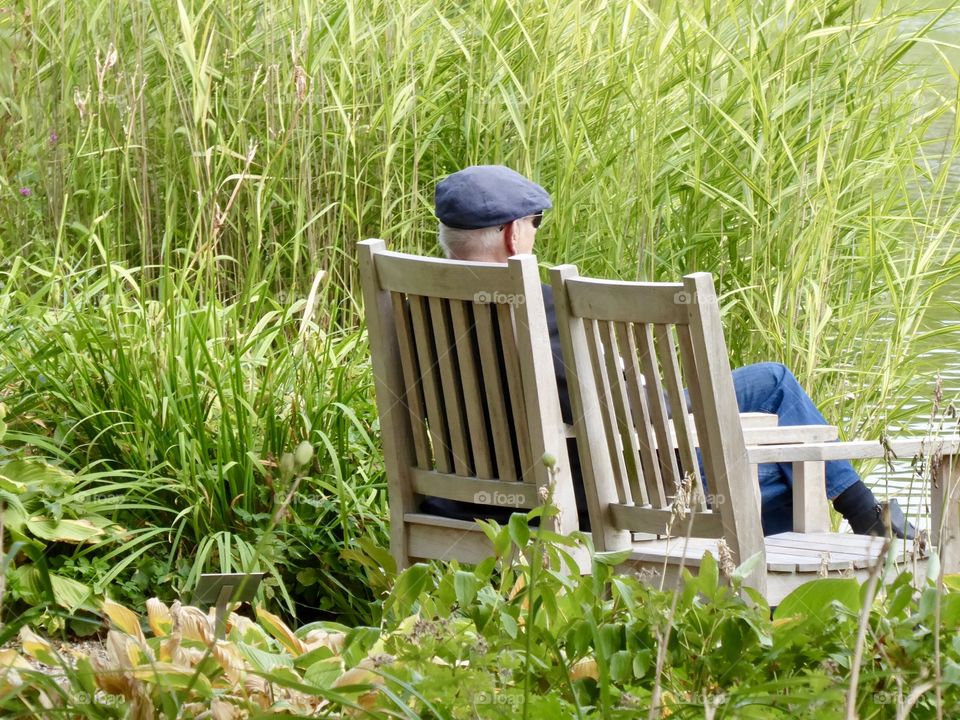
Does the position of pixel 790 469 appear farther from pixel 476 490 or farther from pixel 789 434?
pixel 476 490

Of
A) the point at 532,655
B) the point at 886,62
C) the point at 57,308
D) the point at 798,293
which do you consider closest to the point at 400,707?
the point at 532,655

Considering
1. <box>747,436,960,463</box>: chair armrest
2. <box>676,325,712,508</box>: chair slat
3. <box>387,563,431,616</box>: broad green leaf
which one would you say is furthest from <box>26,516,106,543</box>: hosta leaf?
<box>387,563,431,616</box>: broad green leaf

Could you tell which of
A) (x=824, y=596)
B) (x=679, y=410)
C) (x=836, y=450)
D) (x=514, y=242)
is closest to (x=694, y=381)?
(x=679, y=410)

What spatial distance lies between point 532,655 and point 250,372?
2.44 m

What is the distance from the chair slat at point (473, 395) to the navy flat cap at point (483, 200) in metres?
0.44

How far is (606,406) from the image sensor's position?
105 inches

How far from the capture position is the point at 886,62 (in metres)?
4.42

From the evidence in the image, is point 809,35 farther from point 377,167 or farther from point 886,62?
point 377,167

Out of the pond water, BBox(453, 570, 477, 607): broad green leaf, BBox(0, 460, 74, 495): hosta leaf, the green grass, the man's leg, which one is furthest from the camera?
the pond water

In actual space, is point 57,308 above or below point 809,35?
below

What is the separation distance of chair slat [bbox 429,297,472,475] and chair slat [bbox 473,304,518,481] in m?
0.08

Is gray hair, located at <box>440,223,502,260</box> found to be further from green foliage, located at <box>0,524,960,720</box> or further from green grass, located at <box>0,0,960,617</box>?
green foliage, located at <box>0,524,960,720</box>

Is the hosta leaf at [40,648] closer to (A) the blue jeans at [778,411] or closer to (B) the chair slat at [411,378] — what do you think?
(B) the chair slat at [411,378]

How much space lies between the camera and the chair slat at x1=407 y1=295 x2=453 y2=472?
279 cm
